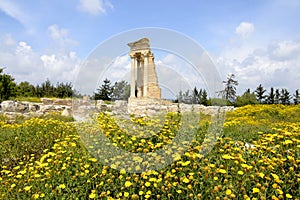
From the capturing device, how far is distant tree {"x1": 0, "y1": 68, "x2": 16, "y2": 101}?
18.0m

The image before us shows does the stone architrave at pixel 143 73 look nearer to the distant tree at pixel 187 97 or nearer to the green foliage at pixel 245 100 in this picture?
the green foliage at pixel 245 100

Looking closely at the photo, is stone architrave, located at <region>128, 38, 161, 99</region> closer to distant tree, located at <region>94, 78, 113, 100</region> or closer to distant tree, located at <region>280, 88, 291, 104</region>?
distant tree, located at <region>94, 78, 113, 100</region>

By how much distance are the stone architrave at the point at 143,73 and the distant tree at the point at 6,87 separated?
977 centimetres

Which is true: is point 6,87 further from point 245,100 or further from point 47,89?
point 245,100

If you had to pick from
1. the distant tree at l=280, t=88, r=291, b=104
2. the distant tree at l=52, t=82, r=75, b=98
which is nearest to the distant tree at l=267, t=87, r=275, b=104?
the distant tree at l=280, t=88, r=291, b=104

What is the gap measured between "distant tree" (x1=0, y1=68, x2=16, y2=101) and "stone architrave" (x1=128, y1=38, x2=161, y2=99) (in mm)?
9767

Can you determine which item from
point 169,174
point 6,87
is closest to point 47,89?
point 6,87

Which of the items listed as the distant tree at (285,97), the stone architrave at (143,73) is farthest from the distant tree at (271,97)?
the stone architrave at (143,73)

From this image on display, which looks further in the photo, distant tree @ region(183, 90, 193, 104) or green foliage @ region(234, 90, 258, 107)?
green foliage @ region(234, 90, 258, 107)

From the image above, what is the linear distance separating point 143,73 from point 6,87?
36.2ft

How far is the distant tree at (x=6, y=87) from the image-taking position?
18.0m

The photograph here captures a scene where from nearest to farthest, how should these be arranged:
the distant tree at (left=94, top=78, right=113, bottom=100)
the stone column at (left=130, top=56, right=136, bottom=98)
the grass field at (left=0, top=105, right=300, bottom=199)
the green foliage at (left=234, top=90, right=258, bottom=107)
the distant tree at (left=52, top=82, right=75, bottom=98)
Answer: the grass field at (left=0, top=105, right=300, bottom=199), the distant tree at (left=94, top=78, right=113, bottom=100), the stone column at (left=130, top=56, right=136, bottom=98), the green foliage at (left=234, top=90, right=258, bottom=107), the distant tree at (left=52, top=82, right=75, bottom=98)

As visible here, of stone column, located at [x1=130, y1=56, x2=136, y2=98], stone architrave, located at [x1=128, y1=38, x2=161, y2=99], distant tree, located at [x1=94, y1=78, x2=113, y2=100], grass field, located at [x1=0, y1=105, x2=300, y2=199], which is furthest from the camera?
stone column, located at [x1=130, y1=56, x2=136, y2=98]

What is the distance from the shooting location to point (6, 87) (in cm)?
1864
